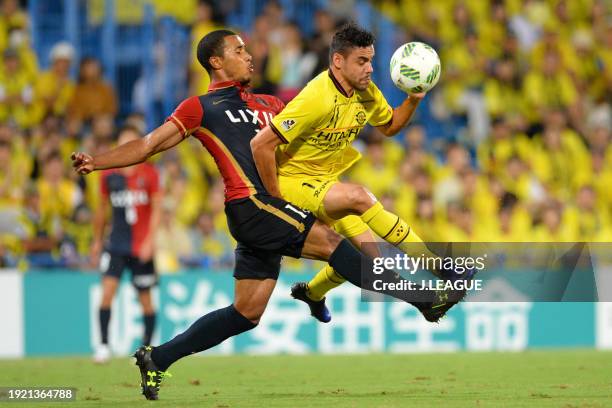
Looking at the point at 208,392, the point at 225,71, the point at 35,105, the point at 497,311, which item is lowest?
the point at 208,392

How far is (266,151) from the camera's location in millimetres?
8078

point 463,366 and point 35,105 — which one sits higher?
point 35,105

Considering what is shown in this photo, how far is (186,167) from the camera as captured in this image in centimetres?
1634

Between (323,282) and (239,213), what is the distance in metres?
1.05

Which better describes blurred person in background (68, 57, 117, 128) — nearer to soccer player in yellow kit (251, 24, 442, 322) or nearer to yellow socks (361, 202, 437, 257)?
soccer player in yellow kit (251, 24, 442, 322)

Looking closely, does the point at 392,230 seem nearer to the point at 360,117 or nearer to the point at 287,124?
the point at 360,117

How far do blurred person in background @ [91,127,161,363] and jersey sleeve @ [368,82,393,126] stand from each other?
4.65 metres

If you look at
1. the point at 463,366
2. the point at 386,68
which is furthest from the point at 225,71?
the point at 386,68

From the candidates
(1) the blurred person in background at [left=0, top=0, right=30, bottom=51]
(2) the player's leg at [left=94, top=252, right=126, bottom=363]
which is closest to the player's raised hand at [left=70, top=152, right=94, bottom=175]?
(2) the player's leg at [left=94, top=252, right=126, bottom=363]

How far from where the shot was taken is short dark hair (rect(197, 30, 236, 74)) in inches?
334

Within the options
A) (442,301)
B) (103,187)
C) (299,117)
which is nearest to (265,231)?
(299,117)

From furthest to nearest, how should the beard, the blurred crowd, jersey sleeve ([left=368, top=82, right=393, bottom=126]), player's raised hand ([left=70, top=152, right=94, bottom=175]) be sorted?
the blurred crowd, jersey sleeve ([left=368, top=82, right=393, bottom=126]), the beard, player's raised hand ([left=70, top=152, right=94, bottom=175])

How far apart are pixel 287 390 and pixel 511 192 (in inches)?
280

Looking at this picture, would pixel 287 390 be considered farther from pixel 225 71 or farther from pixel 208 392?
pixel 225 71
